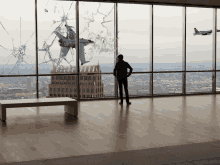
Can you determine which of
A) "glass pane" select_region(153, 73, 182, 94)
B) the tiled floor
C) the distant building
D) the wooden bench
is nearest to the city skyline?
the distant building

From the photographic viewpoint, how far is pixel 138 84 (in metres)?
10.4

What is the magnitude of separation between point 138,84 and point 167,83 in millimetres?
1156

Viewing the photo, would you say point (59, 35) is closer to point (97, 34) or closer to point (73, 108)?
point (97, 34)

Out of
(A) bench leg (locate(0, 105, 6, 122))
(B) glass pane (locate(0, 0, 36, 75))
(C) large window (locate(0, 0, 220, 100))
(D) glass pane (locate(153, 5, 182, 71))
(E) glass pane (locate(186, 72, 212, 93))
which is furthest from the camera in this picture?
(E) glass pane (locate(186, 72, 212, 93))

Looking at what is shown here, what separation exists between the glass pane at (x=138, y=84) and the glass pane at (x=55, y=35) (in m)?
2.15

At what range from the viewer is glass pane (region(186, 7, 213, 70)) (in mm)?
10930

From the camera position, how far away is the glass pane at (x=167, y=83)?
1058 centimetres

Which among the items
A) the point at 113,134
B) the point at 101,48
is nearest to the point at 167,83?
the point at 101,48

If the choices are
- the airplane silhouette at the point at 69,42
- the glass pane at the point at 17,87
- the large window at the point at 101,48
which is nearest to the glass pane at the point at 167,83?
the large window at the point at 101,48

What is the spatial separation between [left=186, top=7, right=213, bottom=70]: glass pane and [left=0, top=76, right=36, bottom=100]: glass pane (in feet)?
18.8

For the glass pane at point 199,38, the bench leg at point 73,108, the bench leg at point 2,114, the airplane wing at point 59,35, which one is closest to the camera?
the bench leg at point 2,114

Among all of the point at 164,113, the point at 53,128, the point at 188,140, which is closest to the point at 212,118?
the point at 164,113

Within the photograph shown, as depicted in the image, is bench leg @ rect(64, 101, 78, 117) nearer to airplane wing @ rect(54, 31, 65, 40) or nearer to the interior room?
the interior room

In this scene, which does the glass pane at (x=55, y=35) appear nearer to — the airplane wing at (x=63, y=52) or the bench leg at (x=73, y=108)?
the airplane wing at (x=63, y=52)
